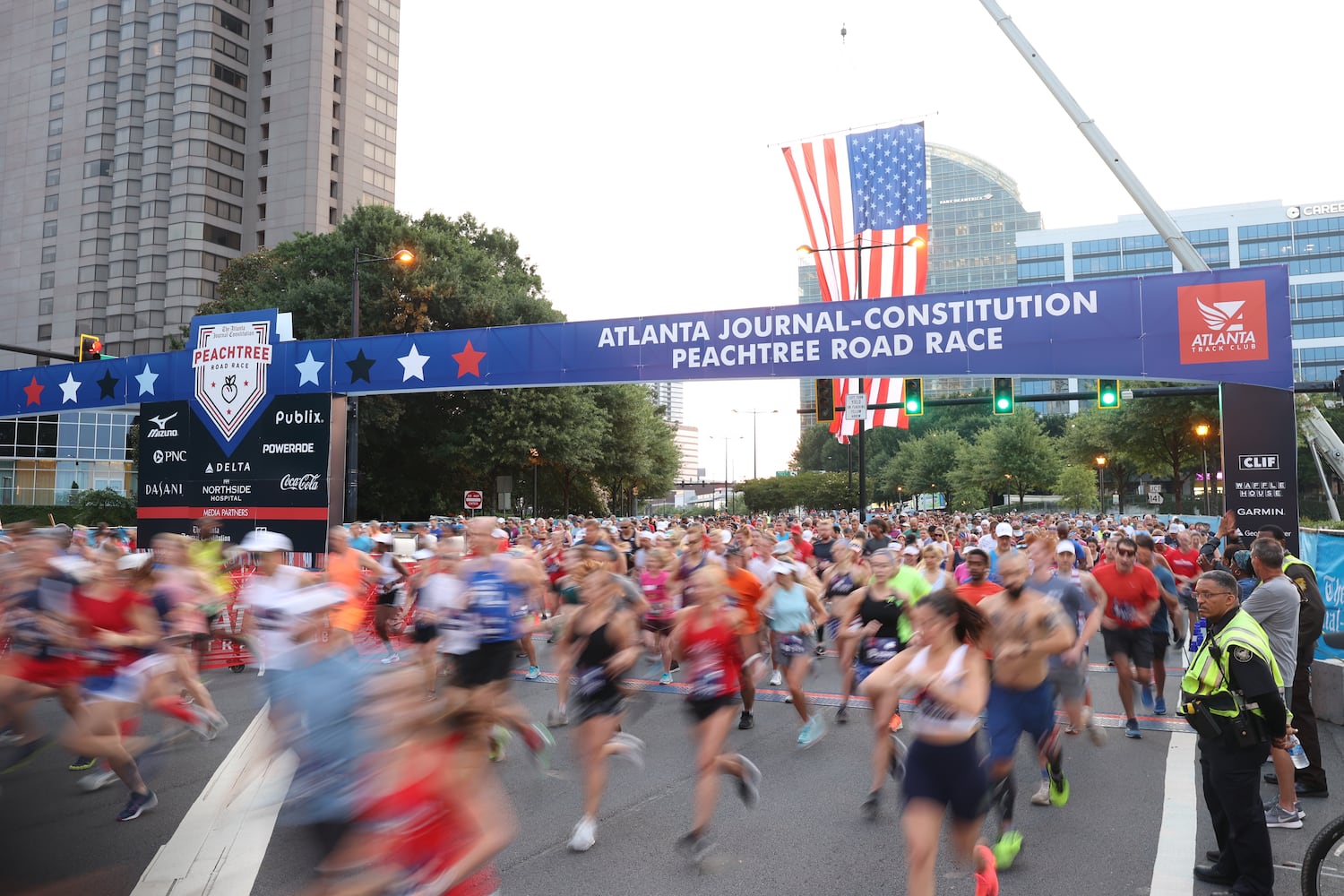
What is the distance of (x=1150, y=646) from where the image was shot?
27.7ft

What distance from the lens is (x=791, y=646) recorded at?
8.70m

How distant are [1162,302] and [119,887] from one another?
1356 cm

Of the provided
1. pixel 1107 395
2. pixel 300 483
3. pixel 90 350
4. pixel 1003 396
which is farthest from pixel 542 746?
pixel 90 350

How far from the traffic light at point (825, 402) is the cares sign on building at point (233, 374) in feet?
35.3

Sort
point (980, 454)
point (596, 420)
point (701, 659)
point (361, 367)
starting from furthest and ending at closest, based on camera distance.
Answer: point (980, 454) → point (596, 420) → point (361, 367) → point (701, 659)

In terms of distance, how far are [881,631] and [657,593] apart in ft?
11.6

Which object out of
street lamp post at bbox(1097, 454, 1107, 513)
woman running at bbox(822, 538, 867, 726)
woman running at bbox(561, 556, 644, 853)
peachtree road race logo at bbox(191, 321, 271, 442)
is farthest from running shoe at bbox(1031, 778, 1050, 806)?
street lamp post at bbox(1097, 454, 1107, 513)

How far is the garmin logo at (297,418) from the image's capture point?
14.6m

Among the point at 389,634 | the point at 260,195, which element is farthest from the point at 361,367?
the point at 260,195

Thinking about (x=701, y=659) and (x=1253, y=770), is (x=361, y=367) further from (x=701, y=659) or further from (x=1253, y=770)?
(x=1253, y=770)

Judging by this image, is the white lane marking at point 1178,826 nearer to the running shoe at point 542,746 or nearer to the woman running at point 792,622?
the woman running at point 792,622

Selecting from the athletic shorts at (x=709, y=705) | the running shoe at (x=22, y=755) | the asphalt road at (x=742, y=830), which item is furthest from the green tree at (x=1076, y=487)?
the running shoe at (x=22, y=755)

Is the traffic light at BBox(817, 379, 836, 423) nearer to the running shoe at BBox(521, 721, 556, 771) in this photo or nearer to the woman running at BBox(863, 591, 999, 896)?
the running shoe at BBox(521, 721, 556, 771)

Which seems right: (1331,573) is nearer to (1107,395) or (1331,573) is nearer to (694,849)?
(1107,395)
